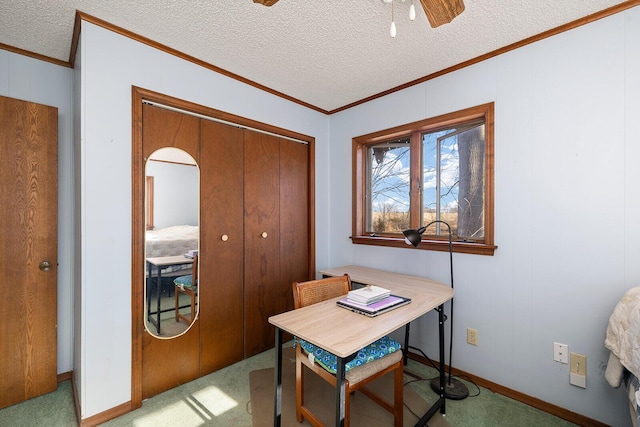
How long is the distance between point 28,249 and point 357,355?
2.30 meters

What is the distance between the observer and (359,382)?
4.76ft

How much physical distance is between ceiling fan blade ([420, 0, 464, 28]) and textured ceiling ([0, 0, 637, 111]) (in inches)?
10.0

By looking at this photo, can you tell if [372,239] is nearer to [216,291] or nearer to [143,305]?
[216,291]

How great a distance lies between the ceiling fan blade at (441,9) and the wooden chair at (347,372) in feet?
5.23

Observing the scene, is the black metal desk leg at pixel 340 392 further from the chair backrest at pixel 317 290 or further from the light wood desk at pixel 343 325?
the chair backrest at pixel 317 290

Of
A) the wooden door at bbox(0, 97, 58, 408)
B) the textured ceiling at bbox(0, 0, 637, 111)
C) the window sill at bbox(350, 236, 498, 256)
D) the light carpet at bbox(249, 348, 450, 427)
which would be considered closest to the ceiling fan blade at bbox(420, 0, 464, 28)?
the textured ceiling at bbox(0, 0, 637, 111)

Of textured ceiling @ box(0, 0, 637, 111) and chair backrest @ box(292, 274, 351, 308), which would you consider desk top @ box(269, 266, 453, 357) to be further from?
textured ceiling @ box(0, 0, 637, 111)

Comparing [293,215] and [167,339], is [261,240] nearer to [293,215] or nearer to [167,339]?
[293,215]

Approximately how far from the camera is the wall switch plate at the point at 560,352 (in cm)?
176

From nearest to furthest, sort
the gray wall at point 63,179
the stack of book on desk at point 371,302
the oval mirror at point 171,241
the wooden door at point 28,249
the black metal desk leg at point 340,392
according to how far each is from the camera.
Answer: the black metal desk leg at point 340,392 < the stack of book on desk at point 371,302 < the wooden door at point 28,249 < the oval mirror at point 171,241 < the gray wall at point 63,179

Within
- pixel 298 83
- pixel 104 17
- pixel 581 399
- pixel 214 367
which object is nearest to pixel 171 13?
pixel 104 17

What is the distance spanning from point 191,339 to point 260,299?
652 millimetres

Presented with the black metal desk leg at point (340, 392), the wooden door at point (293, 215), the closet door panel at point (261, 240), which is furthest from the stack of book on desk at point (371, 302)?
the wooden door at point (293, 215)

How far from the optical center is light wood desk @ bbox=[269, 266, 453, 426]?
1201mm
